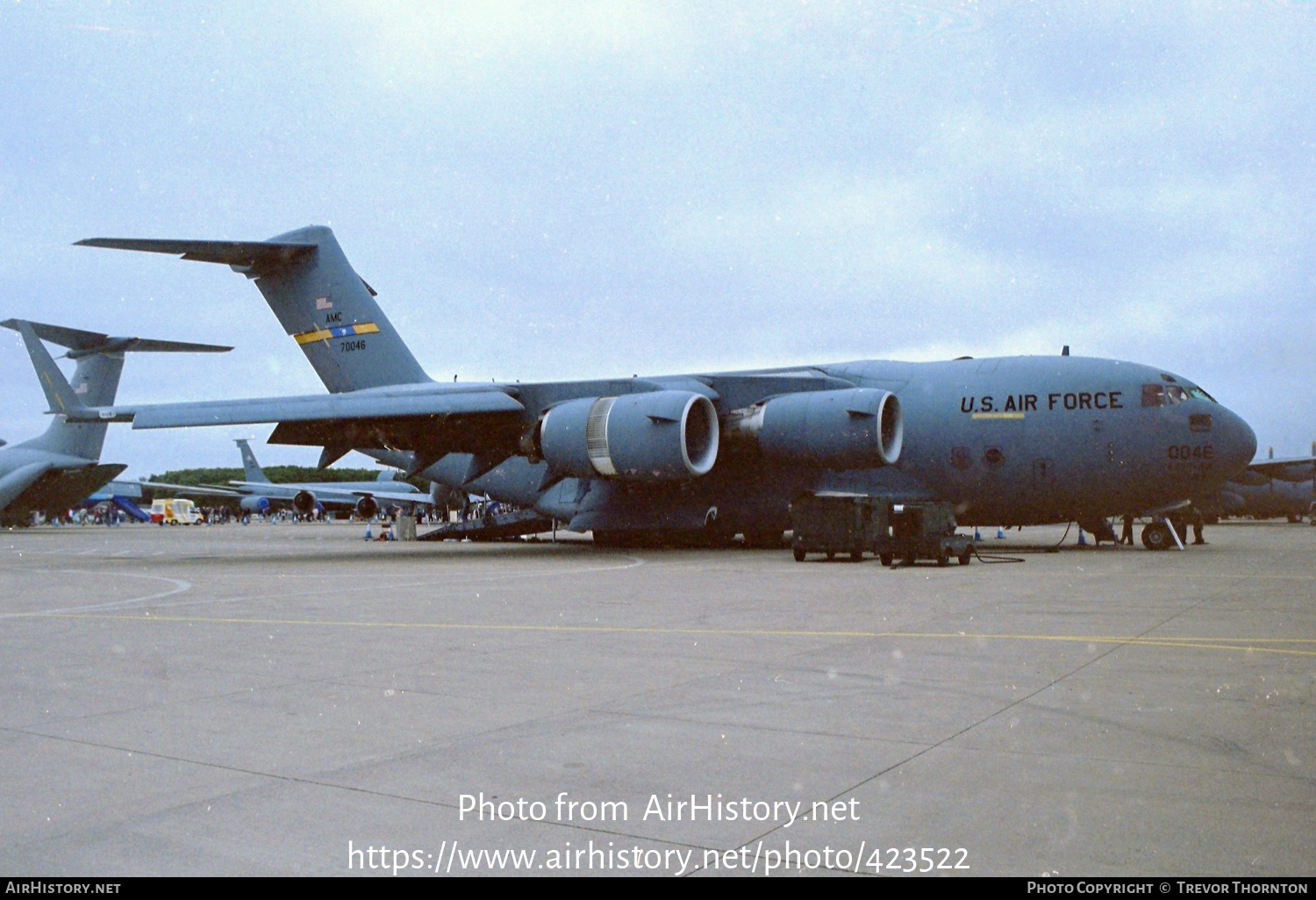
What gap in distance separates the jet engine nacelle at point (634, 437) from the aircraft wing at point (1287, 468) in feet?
99.0

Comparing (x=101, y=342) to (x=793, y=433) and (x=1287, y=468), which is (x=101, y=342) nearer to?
(x=793, y=433)

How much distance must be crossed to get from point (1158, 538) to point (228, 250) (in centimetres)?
1922

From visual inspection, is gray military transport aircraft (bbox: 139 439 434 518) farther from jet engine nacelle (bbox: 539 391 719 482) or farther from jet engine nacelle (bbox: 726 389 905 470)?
jet engine nacelle (bbox: 726 389 905 470)

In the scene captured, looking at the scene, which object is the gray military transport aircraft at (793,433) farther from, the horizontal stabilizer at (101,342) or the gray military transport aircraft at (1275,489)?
the gray military transport aircraft at (1275,489)

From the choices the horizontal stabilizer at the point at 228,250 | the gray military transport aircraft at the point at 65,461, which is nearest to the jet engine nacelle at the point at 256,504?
the gray military transport aircraft at the point at 65,461

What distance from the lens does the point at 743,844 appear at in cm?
333

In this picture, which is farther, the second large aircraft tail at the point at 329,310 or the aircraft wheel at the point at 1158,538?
the second large aircraft tail at the point at 329,310

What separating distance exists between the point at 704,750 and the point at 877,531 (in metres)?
13.0

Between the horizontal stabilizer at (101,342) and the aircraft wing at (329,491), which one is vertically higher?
the horizontal stabilizer at (101,342)

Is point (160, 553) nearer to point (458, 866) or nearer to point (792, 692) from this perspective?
point (792, 692)

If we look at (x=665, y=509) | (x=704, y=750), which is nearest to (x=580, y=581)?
(x=665, y=509)

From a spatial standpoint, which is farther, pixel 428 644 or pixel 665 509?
pixel 665 509

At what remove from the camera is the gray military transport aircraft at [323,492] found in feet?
172

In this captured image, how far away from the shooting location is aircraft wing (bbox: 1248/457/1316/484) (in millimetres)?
39750
